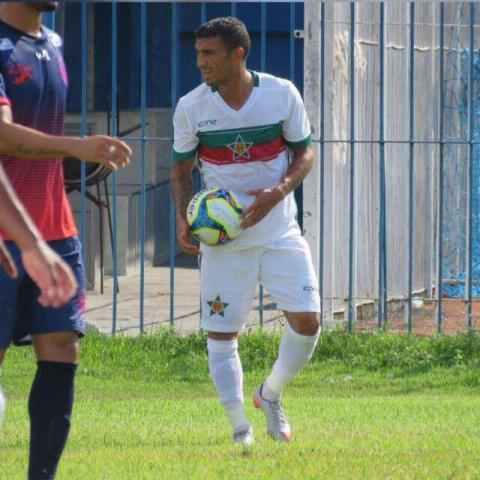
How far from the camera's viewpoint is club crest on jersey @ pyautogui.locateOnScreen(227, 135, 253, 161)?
6.85 meters

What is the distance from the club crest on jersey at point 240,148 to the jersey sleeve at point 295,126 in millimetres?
203

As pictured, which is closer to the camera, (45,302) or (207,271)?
(45,302)

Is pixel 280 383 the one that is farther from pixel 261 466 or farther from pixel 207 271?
pixel 261 466

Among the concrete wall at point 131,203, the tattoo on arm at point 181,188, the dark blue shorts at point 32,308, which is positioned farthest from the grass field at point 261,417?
the concrete wall at point 131,203

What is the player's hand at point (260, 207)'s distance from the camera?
6.70 meters

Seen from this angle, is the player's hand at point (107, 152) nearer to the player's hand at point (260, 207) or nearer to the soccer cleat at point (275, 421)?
the player's hand at point (260, 207)

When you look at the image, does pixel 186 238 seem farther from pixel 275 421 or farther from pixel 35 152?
pixel 35 152

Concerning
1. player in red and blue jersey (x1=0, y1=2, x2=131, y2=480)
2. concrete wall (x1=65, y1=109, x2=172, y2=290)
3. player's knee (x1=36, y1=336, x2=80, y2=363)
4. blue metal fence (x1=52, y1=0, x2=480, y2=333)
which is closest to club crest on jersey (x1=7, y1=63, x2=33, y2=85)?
player in red and blue jersey (x1=0, y1=2, x2=131, y2=480)

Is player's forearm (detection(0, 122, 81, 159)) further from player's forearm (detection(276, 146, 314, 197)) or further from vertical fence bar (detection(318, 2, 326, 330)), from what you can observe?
vertical fence bar (detection(318, 2, 326, 330))

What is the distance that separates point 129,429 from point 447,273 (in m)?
7.26

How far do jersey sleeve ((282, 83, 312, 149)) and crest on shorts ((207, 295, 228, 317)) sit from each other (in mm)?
805

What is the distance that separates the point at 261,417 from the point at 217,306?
1.44 meters

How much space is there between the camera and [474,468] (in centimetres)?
570

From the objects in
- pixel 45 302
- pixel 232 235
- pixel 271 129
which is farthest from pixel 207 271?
pixel 45 302
